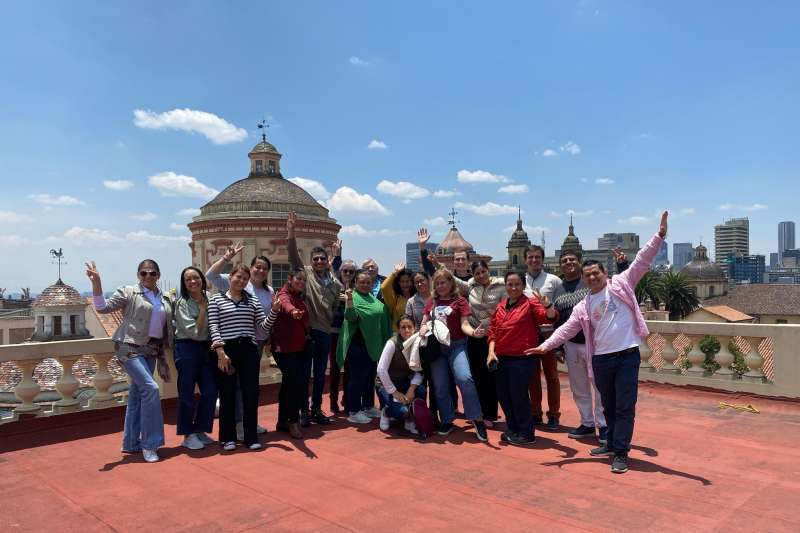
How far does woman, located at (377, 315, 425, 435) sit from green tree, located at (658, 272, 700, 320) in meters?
53.0

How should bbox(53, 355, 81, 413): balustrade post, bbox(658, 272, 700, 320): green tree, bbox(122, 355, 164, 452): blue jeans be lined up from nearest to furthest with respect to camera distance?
1. bbox(122, 355, 164, 452): blue jeans
2. bbox(53, 355, 81, 413): balustrade post
3. bbox(658, 272, 700, 320): green tree

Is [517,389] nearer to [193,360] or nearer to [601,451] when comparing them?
[601,451]

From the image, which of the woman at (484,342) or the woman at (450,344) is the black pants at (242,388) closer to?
the woman at (450,344)

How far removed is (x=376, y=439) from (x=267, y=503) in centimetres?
173

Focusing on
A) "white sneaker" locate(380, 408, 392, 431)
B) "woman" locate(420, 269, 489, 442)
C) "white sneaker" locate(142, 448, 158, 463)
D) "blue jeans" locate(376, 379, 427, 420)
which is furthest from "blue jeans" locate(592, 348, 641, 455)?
"white sneaker" locate(142, 448, 158, 463)

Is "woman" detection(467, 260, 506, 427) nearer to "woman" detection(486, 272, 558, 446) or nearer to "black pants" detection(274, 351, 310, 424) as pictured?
"woman" detection(486, 272, 558, 446)

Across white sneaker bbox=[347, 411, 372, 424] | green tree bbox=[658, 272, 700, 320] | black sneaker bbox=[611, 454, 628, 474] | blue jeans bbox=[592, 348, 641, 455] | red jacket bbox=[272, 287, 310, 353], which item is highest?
red jacket bbox=[272, 287, 310, 353]

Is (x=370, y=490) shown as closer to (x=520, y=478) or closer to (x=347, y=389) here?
(x=520, y=478)

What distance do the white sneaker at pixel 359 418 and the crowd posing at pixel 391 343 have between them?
1 centimetres

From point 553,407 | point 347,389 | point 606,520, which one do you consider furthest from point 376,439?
point 606,520

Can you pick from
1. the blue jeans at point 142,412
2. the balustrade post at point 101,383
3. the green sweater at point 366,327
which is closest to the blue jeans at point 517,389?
the green sweater at point 366,327

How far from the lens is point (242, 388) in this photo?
5102mm

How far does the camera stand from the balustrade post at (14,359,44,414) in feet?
18.4

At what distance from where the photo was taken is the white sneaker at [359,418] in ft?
19.4
